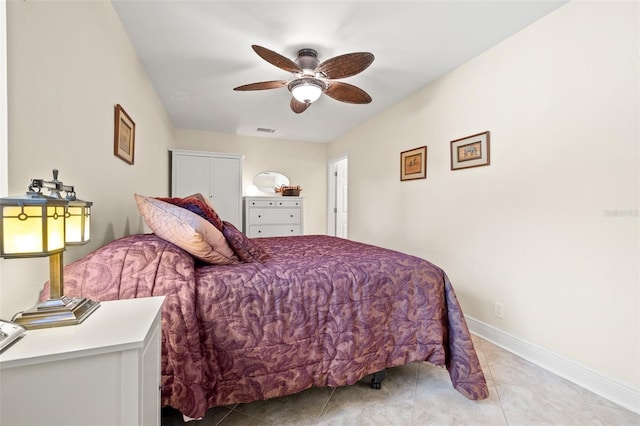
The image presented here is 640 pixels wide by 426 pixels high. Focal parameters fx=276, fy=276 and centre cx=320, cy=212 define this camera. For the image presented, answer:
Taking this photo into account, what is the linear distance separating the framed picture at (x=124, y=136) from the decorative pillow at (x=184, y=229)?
2.39ft

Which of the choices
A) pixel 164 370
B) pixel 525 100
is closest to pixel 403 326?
pixel 164 370

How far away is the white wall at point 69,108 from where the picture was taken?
3.00ft

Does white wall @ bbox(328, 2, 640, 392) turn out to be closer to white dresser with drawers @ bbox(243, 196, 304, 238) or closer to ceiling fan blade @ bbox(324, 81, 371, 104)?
ceiling fan blade @ bbox(324, 81, 371, 104)

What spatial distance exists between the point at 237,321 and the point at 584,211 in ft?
6.81

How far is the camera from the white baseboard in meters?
1.47

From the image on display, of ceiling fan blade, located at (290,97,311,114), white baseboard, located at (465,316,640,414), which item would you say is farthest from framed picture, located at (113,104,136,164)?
white baseboard, located at (465,316,640,414)

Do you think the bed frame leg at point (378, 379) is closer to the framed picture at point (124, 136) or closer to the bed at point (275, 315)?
the bed at point (275, 315)

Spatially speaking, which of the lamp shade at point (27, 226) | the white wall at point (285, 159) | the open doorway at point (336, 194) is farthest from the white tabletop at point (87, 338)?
the open doorway at point (336, 194)

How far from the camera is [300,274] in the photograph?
4.66 ft

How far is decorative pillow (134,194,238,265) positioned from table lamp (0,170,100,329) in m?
0.42

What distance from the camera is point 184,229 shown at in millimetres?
1296

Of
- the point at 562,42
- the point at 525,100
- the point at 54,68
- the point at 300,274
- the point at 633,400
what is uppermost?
the point at 562,42

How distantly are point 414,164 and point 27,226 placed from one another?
3.00 m

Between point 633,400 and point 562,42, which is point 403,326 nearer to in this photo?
point 633,400
